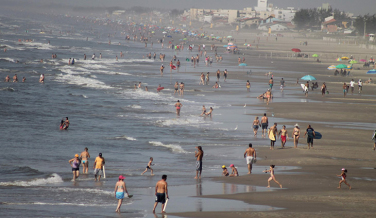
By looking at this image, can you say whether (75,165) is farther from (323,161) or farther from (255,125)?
(255,125)

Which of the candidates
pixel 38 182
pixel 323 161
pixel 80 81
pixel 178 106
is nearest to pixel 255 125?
pixel 323 161

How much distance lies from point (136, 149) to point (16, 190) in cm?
803

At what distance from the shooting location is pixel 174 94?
41.5 metres

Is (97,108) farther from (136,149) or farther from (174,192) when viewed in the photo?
(174,192)

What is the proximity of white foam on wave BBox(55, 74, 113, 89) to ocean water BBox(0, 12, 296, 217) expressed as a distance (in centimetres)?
10

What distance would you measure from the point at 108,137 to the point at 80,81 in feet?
86.4

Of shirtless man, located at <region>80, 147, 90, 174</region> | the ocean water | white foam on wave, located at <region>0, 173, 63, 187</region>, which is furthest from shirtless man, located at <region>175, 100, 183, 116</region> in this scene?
white foam on wave, located at <region>0, 173, 63, 187</region>

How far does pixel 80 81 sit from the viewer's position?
167ft

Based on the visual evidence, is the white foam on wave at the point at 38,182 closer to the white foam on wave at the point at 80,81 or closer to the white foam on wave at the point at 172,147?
the white foam on wave at the point at 172,147

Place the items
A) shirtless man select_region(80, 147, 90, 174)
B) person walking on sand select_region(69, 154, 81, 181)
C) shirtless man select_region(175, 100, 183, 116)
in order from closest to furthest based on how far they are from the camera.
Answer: person walking on sand select_region(69, 154, 81, 181) → shirtless man select_region(80, 147, 90, 174) → shirtless man select_region(175, 100, 183, 116)

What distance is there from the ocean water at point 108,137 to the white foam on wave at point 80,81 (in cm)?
10

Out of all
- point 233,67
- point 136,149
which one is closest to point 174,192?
point 136,149

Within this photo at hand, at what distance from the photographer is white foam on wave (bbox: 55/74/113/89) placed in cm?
4750

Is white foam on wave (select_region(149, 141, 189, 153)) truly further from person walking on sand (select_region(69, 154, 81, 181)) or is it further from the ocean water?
person walking on sand (select_region(69, 154, 81, 181))
